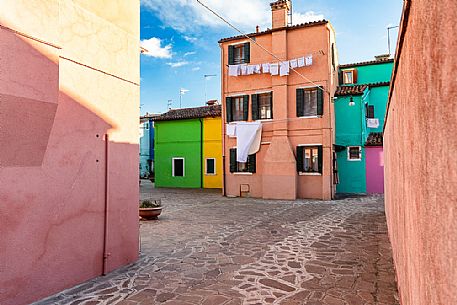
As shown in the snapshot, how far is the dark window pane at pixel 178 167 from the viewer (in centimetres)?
2397

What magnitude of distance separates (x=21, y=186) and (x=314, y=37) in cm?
1522

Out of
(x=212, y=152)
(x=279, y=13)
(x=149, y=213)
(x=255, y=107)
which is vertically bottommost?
(x=149, y=213)

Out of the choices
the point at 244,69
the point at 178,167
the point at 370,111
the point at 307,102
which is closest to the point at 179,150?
the point at 178,167

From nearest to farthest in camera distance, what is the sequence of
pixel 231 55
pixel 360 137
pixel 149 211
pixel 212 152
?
pixel 149 211
pixel 231 55
pixel 360 137
pixel 212 152

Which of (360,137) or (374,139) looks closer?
→ (360,137)

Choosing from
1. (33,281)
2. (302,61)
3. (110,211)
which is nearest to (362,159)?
(302,61)

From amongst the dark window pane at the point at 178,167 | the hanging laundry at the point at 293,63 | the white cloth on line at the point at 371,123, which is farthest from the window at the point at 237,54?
the dark window pane at the point at 178,167

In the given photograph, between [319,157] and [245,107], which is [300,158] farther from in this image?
[245,107]

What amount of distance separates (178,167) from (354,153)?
1257cm

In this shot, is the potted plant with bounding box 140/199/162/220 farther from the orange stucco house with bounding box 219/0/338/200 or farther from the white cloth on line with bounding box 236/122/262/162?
the orange stucco house with bounding box 219/0/338/200

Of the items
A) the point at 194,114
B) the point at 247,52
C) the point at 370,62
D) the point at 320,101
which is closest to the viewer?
the point at 320,101

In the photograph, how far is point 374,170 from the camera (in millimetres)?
18375

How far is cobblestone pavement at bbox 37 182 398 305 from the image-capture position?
14.0 ft

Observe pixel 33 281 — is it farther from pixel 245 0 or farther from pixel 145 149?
pixel 145 149
